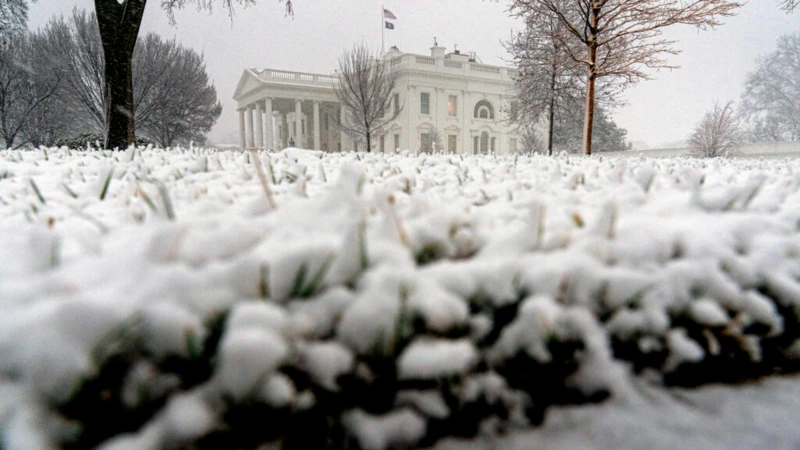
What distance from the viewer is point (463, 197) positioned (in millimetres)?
1766

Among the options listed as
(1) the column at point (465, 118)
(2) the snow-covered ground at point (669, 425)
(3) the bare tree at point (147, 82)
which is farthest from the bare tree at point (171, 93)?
(2) the snow-covered ground at point (669, 425)

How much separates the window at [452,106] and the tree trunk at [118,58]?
33.1m

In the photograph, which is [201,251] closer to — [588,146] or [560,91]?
[588,146]

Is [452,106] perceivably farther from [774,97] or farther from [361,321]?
[361,321]

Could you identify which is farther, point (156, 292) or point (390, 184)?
point (390, 184)

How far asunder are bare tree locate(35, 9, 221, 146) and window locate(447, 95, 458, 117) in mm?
21022

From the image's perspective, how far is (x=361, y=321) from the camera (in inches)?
27.9

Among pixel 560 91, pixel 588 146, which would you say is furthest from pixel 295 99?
pixel 588 146

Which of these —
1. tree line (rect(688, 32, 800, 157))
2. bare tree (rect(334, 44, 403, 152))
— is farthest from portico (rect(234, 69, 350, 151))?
tree line (rect(688, 32, 800, 157))

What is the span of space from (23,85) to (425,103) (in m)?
28.2

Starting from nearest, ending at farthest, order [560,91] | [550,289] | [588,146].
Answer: [550,289], [588,146], [560,91]

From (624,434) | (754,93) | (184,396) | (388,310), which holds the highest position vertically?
(754,93)

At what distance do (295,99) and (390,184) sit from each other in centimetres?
3978

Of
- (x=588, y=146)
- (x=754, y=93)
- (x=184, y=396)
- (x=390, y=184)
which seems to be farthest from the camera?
(x=754, y=93)
